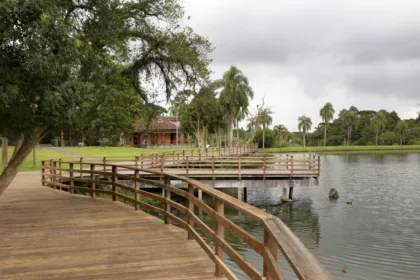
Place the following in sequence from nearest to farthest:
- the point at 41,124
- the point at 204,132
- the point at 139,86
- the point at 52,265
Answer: the point at 52,265 → the point at 41,124 → the point at 139,86 → the point at 204,132

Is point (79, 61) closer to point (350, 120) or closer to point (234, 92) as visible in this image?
point (234, 92)

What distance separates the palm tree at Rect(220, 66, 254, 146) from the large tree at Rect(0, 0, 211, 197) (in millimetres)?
44403

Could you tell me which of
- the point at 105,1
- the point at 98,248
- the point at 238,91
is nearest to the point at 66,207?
the point at 98,248

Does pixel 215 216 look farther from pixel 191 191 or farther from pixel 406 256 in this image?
pixel 406 256

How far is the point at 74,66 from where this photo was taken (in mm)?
8586

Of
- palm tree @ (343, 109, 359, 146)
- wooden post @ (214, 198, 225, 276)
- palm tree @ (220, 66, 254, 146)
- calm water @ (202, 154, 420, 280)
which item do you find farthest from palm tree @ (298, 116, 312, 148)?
wooden post @ (214, 198, 225, 276)

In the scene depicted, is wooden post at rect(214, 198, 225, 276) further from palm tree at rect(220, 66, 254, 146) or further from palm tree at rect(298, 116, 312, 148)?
palm tree at rect(298, 116, 312, 148)

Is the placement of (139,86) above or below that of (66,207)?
above

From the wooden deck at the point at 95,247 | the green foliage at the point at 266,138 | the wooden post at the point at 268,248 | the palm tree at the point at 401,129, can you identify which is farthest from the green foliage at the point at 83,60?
the palm tree at the point at 401,129

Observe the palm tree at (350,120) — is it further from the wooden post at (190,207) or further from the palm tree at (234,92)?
the wooden post at (190,207)

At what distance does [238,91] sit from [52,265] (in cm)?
5769

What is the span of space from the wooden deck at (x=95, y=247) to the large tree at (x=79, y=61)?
2104 mm

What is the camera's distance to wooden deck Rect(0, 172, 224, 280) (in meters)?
5.11

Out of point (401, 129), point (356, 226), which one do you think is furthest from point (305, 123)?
point (356, 226)
